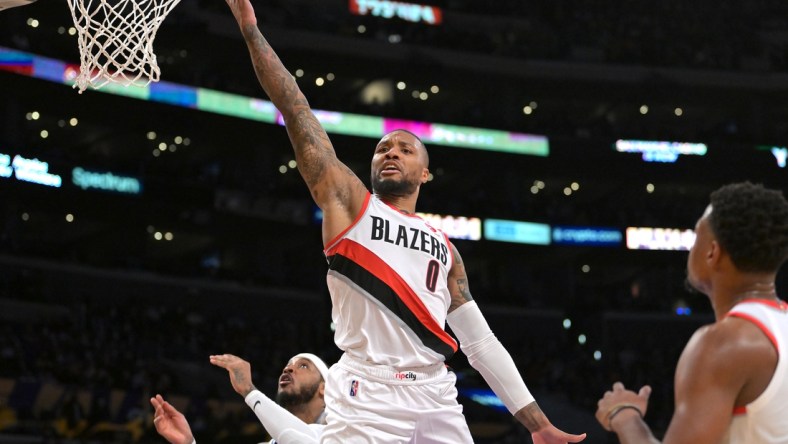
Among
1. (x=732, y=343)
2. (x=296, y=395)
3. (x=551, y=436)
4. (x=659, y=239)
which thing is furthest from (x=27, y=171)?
(x=732, y=343)

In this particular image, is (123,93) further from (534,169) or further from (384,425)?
(384,425)

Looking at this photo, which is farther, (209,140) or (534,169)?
(534,169)

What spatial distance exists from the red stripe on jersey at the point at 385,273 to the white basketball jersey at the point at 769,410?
1.80m

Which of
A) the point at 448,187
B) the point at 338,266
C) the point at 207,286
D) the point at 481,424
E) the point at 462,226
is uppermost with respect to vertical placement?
the point at 448,187

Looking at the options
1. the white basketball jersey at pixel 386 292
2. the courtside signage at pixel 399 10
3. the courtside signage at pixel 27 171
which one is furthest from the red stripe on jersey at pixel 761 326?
the courtside signage at pixel 399 10

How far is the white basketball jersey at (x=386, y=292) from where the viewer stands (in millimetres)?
4270

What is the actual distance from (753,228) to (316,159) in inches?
82.7

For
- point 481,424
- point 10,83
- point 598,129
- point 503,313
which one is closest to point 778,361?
point 481,424

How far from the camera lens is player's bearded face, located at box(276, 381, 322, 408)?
660 centimetres

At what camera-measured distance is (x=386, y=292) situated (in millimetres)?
4277

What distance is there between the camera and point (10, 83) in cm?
2717

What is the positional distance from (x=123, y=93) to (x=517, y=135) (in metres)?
14.5

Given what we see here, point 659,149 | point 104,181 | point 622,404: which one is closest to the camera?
point 622,404

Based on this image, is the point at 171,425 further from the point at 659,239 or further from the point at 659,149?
the point at 659,149
